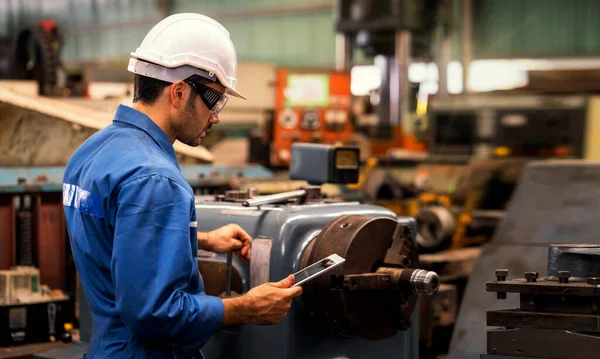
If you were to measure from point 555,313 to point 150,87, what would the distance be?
89 centimetres

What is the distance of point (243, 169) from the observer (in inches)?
145

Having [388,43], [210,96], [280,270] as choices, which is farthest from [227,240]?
[388,43]

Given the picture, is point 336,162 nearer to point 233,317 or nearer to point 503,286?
point 503,286

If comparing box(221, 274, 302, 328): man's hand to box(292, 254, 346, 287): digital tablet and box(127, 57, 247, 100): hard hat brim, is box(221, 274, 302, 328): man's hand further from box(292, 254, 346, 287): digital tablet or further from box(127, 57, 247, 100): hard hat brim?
box(127, 57, 247, 100): hard hat brim

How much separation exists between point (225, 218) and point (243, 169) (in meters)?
1.63

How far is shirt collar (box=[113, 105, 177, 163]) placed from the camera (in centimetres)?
157

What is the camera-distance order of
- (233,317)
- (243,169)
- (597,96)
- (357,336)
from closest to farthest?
(233,317), (357,336), (243,169), (597,96)

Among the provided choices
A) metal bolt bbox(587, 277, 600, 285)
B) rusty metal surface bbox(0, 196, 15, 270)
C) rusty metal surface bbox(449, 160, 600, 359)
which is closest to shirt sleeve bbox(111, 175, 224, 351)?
metal bolt bbox(587, 277, 600, 285)

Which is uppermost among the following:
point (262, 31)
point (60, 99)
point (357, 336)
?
point (262, 31)

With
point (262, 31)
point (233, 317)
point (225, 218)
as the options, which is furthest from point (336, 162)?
point (262, 31)

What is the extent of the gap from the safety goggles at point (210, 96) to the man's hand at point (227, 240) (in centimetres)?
35

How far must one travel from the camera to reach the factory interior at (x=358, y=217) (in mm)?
1860

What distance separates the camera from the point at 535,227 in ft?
8.93

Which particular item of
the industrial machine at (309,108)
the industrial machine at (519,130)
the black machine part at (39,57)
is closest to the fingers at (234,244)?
the black machine part at (39,57)
